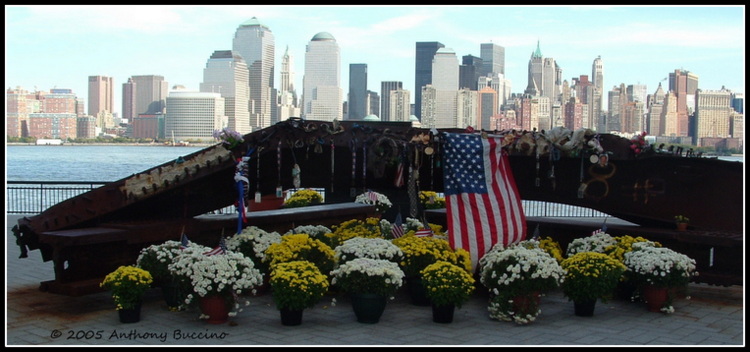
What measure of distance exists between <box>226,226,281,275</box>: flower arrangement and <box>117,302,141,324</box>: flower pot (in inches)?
81.3

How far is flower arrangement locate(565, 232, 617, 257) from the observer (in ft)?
38.4

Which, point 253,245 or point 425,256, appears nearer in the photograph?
point 425,256

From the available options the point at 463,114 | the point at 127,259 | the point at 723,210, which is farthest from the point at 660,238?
the point at 463,114

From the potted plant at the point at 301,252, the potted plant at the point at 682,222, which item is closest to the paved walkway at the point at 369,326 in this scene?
the potted plant at the point at 301,252

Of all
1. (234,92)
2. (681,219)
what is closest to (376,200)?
(681,219)

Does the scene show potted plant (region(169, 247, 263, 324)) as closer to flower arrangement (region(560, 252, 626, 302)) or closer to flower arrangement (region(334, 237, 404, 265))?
flower arrangement (region(334, 237, 404, 265))

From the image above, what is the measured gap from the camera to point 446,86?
13062cm

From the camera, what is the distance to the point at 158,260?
412 inches

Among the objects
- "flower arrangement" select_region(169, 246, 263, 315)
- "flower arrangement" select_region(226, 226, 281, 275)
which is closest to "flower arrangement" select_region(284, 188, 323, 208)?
"flower arrangement" select_region(226, 226, 281, 275)

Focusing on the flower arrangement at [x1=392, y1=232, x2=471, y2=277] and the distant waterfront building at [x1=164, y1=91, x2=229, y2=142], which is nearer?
the flower arrangement at [x1=392, y1=232, x2=471, y2=277]

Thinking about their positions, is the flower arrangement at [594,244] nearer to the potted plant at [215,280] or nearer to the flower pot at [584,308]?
the flower pot at [584,308]

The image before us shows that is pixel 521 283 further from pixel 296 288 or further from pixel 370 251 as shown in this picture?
pixel 296 288

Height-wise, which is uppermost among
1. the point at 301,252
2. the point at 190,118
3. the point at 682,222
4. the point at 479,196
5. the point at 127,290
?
the point at 190,118

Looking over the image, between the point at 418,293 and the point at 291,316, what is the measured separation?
206 cm
